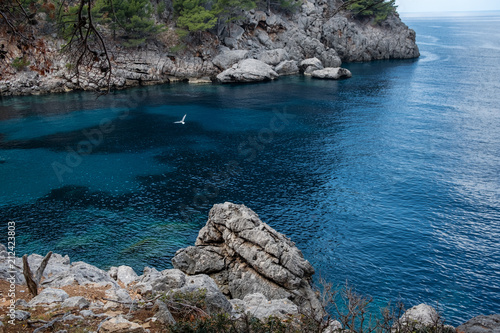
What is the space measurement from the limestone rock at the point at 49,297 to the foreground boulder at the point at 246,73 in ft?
237

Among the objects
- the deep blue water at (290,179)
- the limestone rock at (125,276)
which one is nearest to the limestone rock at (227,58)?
the deep blue water at (290,179)

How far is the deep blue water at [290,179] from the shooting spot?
88.1ft

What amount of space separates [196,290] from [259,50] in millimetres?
83680

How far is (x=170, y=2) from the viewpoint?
8912 centimetres

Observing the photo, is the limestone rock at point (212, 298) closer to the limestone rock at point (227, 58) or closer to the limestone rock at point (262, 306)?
the limestone rock at point (262, 306)

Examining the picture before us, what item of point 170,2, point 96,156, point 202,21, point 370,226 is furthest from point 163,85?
point 370,226

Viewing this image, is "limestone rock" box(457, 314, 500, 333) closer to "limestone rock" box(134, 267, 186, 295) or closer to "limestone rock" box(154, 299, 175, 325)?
"limestone rock" box(154, 299, 175, 325)

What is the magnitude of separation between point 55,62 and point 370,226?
68336 millimetres

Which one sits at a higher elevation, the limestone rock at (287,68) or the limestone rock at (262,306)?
the limestone rock at (287,68)

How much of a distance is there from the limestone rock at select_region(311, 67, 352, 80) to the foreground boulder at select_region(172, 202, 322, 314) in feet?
226

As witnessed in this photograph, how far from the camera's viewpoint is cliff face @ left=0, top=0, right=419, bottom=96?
73500 millimetres

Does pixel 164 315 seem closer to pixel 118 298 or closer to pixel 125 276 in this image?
pixel 118 298

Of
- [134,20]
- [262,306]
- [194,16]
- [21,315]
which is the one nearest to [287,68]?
[194,16]

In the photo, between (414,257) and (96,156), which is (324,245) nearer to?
(414,257)
